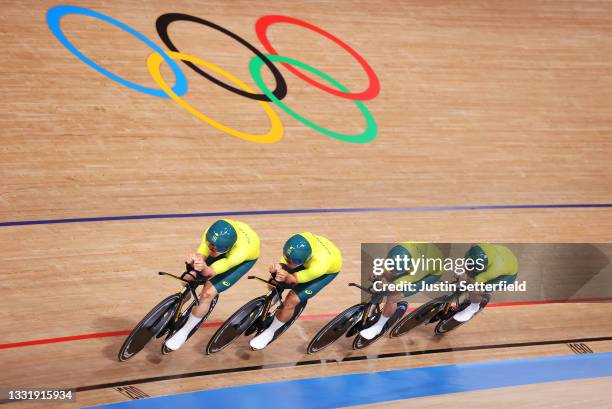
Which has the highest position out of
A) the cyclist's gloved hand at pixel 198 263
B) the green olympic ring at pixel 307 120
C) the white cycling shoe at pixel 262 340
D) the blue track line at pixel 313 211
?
the green olympic ring at pixel 307 120

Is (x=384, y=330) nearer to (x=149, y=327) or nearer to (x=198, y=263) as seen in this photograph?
(x=198, y=263)

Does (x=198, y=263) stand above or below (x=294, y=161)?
below

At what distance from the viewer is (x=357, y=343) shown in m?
5.13

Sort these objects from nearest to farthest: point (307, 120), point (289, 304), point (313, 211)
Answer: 1. point (289, 304)
2. point (313, 211)
3. point (307, 120)

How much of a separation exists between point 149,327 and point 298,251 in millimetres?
953

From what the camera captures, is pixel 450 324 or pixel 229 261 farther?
pixel 450 324

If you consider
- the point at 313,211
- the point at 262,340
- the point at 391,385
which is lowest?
the point at 391,385

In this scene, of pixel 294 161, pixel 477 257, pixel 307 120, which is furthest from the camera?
pixel 307 120

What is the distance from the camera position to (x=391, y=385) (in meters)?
4.78

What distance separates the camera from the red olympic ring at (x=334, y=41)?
7.22 metres

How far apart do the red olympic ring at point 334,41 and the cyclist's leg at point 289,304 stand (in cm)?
266

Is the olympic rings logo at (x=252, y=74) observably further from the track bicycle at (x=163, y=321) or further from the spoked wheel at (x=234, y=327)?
the track bicycle at (x=163, y=321)

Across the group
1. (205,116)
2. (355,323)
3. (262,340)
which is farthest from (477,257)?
(205,116)

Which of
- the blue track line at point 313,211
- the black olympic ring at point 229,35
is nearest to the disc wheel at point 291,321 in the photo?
the blue track line at point 313,211
